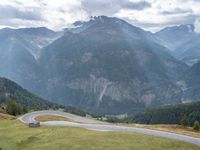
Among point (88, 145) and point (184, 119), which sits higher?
point (184, 119)

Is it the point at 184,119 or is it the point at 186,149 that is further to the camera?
the point at 184,119

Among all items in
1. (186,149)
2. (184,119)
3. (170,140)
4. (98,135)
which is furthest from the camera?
(184,119)

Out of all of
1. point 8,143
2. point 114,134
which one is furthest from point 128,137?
point 8,143

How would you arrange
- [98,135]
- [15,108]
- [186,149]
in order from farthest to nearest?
1. [15,108]
2. [98,135]
3. [186,149]

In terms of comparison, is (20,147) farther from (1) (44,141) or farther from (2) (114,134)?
(2) (114,134)

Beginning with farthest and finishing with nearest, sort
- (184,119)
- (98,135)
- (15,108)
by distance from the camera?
(15,108), (184,119), (98,135)

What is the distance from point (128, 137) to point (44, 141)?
47.3 feet

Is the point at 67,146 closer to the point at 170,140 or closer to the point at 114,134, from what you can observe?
the point at 114,134

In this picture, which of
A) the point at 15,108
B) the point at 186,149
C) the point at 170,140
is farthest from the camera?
the point at 15,108

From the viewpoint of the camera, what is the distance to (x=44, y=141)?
7100 cm

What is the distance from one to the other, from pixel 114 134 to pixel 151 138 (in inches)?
279

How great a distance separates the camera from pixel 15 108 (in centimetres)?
19338

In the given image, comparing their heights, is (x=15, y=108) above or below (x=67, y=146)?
above

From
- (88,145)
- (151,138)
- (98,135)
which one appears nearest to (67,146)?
(88,145)
